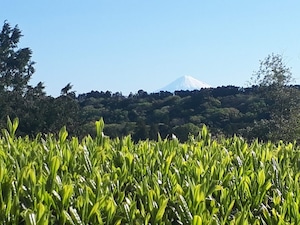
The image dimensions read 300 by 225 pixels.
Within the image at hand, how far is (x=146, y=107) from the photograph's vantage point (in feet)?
139

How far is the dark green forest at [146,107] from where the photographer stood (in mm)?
24578

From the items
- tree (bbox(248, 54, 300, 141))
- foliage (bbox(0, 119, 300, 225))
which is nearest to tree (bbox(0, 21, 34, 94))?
tree (bbox(248, 54, 300, 141))

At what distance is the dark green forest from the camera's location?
968 inches

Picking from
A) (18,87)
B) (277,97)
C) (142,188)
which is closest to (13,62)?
(18,87)

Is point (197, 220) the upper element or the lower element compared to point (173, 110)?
lower

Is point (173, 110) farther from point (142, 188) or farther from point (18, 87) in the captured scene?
point (142, 188)

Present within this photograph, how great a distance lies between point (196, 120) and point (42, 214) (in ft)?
110

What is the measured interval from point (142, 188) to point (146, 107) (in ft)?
131

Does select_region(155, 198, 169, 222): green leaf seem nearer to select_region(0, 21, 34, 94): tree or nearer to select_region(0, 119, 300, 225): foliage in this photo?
select_region(0, 119, 300, 225): foliage

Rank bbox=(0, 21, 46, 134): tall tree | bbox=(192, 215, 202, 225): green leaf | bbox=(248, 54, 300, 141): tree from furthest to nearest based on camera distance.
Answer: bbox=(0, 21, 46, 134): tall tree < bbox=(248, 54, 300, 141): tree < bbox=(192, 215, 202, 225): green leaf

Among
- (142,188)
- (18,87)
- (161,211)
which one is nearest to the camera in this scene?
(161,211)

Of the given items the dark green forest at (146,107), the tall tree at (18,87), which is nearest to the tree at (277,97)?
the dark green forest at (146,107)

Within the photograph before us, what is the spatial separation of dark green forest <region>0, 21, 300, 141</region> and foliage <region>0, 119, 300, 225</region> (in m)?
20.1

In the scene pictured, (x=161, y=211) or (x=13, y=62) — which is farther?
(x=13, y=62)
